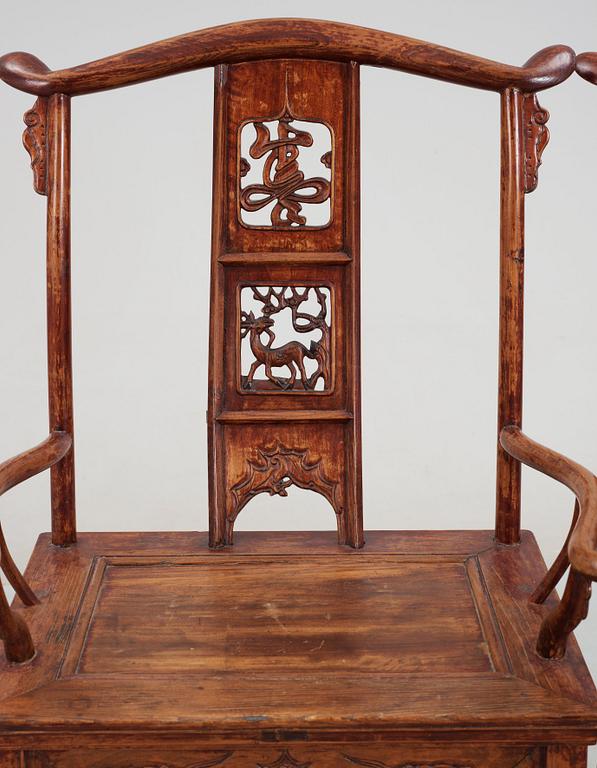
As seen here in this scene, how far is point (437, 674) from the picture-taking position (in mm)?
2156

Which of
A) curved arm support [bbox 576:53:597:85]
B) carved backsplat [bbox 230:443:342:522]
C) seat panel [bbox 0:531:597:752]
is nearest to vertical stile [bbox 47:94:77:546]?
seat panel [bbox 0:531:597:752]

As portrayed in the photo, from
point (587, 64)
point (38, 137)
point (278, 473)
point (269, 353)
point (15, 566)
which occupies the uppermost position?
point (587, 64)

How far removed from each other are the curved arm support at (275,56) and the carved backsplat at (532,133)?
0.11ft

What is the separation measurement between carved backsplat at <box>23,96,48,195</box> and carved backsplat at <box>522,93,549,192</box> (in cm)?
90

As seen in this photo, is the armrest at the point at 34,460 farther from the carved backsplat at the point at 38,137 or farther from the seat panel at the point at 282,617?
the carved backsplat at the point at 38,137

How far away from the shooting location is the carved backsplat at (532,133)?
2531mm

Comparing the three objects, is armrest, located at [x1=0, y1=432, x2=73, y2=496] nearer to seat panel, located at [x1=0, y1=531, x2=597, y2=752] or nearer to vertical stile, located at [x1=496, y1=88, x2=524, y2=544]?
seat panel, located at [x1=0, y1=531, x2=597, y2=752]

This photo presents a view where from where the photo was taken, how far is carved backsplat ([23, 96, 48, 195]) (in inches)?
99.4

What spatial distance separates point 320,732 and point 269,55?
4.03ft

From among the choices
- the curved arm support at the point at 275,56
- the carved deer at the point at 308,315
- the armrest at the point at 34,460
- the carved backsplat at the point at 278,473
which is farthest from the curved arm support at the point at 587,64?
the armrest at the point at 34,460

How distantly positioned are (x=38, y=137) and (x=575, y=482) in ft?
3.84

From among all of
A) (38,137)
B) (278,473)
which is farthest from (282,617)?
(38,137)

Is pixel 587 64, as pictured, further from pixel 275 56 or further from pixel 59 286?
pixel 59 286

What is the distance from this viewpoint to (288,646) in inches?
88.4
